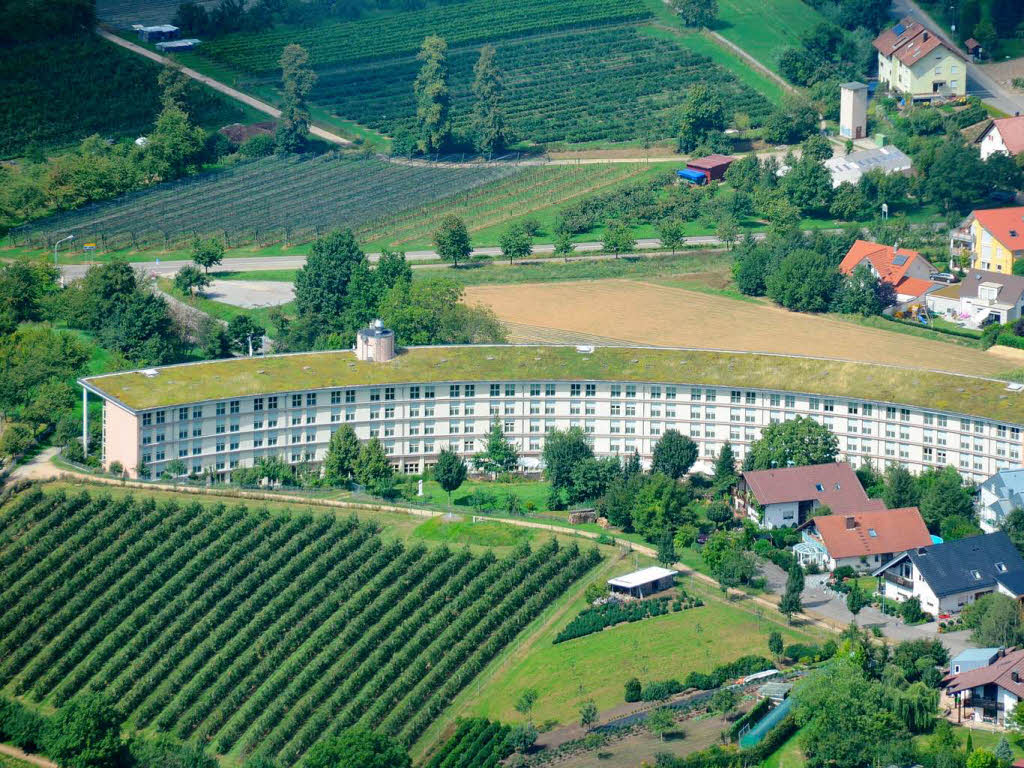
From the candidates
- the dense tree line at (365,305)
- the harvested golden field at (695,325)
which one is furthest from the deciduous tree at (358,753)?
the harvested golden field at (695,325)

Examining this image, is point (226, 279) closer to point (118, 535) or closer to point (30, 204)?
point (30, 204)

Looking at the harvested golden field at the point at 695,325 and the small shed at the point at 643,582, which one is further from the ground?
the harvested golden field at the point at 695,325

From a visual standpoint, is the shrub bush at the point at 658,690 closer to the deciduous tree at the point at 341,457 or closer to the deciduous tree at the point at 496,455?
the deciduous tree at the point at 496,455

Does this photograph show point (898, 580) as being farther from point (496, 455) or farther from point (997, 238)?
point (997, 238)

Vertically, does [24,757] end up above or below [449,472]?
below

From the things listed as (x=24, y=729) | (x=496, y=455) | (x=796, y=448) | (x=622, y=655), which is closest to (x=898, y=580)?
(x=796, y=448)

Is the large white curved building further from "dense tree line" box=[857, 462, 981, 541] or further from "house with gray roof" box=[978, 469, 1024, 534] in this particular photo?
"house with gray roof" box=[978, 469, 1024, 534]

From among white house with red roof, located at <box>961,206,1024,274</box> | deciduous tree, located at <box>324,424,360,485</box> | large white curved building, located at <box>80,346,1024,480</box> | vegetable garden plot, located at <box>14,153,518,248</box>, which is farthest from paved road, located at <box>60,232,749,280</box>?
deciduous tree, located at <box>324,424,360,485</box>
